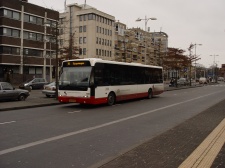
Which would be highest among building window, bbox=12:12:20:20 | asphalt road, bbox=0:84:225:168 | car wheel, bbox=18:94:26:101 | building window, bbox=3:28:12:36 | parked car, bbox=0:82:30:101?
building window, bbox=12:12:20:20

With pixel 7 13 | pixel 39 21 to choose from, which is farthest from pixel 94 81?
pixel 39 21

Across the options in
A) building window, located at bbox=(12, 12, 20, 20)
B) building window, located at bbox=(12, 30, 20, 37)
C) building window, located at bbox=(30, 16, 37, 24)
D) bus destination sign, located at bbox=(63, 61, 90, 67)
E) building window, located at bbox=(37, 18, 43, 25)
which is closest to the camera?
bus destination sign, located at bbox=(63, 61, 90, 67)

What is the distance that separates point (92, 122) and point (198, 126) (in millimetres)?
3918

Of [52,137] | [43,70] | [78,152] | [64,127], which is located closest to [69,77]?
[64,127]

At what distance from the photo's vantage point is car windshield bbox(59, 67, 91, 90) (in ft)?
55.5

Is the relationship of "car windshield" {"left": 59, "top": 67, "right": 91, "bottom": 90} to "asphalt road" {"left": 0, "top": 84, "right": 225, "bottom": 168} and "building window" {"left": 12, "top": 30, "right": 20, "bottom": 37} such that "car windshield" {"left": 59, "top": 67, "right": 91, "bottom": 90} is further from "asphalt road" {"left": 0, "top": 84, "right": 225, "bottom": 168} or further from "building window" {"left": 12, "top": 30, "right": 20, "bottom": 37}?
"building window" {"left": 12, "top": 30, "right": 20, "bottom": 37}

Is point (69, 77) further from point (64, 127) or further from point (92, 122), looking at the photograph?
point (64, 127)

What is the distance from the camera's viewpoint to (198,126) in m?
10.3

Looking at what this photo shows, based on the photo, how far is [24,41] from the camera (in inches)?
2195

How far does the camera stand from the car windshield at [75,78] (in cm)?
1691

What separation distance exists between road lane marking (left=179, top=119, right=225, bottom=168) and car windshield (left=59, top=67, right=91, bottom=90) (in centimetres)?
910

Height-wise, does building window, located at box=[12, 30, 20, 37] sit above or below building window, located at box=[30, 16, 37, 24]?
below

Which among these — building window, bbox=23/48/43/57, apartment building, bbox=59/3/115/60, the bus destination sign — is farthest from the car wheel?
apartment building, bbox=59/3/115/60

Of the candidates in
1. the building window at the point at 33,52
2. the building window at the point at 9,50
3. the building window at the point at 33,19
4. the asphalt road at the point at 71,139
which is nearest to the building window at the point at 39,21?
the building window at the point at 33,19
